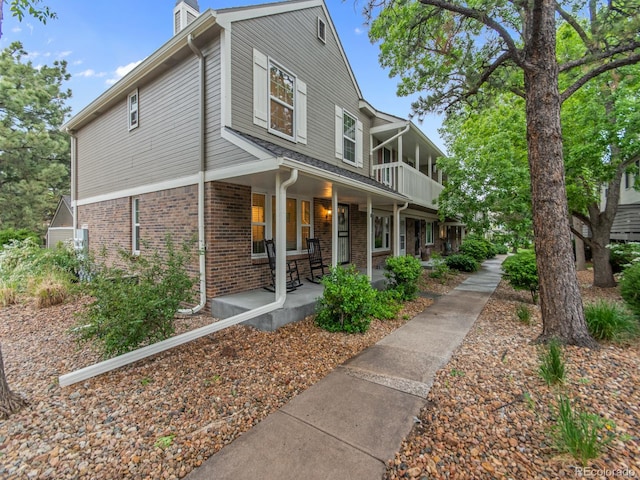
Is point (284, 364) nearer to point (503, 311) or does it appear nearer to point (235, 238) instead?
point (235, 238)

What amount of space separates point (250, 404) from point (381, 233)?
386 inches

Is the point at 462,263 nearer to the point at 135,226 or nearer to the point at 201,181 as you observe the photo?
the point at 201,181

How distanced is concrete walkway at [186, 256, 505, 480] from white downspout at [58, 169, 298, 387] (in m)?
1.72

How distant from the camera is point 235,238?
593 centimetres

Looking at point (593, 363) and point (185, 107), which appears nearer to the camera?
point (593, 363)

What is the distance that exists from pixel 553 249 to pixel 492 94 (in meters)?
3.81

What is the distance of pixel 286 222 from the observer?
7141 millimetres

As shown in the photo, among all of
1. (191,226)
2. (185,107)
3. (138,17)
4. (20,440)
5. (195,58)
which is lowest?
(20,440)

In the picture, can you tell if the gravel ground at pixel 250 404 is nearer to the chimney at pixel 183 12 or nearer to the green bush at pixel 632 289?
the green bush at pixel 632 289

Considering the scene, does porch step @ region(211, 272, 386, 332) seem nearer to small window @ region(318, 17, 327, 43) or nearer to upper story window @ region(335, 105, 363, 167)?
upper story window @ region(335, 105, 363, 167)

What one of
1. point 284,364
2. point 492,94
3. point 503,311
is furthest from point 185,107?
point 503,311

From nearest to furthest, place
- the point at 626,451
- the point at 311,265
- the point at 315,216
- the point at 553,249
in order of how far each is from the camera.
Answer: the point at 626,451
the point at 553,249
the point at 311,265
the point at 315,216

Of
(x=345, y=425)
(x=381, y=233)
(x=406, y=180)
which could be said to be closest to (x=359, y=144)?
(x=406, y=180)

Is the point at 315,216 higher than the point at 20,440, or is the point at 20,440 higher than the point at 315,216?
the point at 315,216
